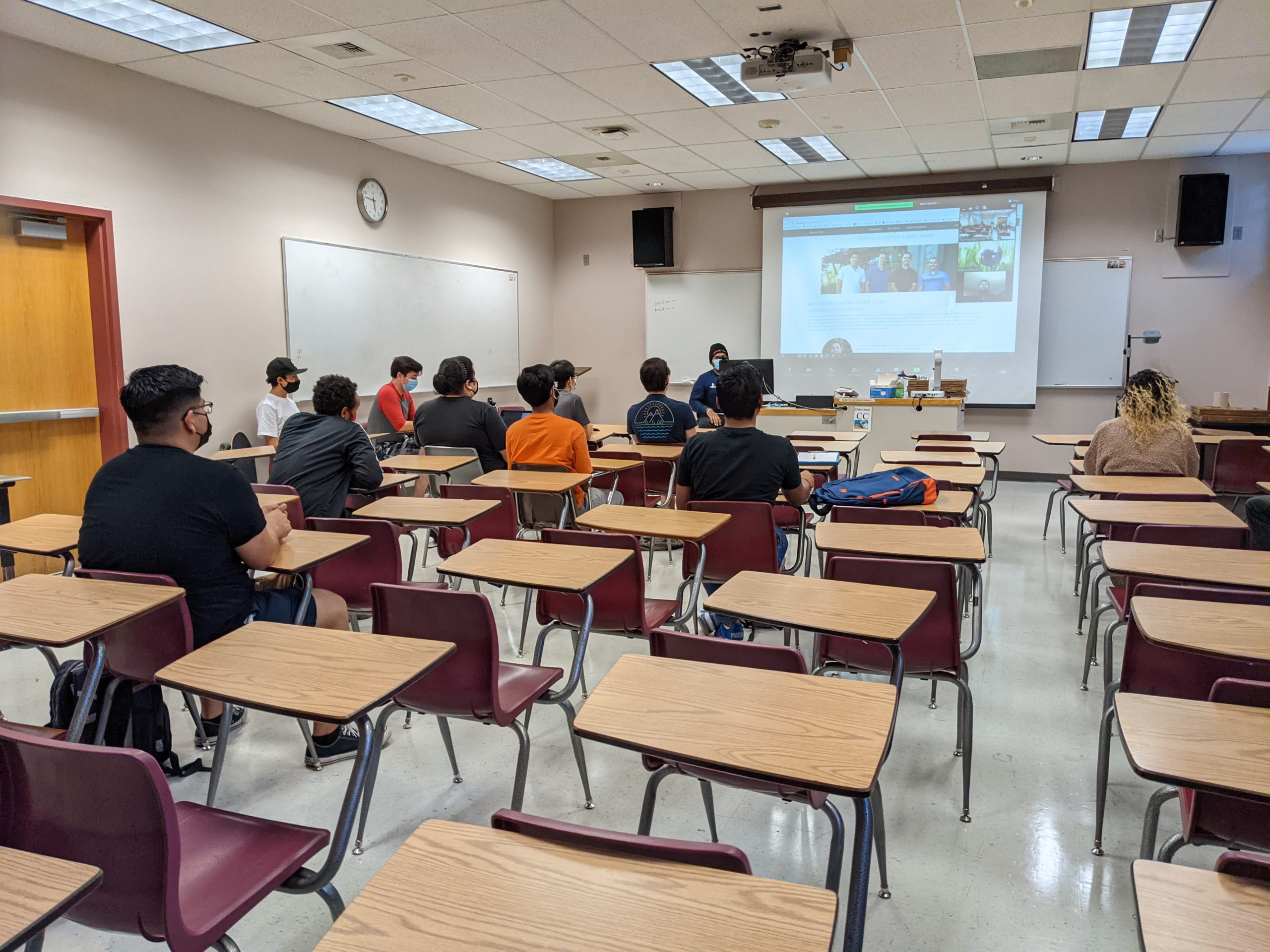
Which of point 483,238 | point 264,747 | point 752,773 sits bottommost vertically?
point 264,747

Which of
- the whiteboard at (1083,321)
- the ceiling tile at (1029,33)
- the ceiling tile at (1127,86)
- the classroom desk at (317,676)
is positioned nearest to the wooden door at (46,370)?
the classroom desk at (317,676)

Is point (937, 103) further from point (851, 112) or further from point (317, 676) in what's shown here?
point (317, 676)

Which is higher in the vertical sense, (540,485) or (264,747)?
(540,485)

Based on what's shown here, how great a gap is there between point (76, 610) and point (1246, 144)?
9436 millimetres

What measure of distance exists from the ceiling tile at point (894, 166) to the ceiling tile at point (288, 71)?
4840mm

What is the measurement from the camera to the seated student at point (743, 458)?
336cm

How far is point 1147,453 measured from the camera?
416cm

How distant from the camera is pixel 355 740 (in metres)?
2.83

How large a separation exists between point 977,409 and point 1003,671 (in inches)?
241

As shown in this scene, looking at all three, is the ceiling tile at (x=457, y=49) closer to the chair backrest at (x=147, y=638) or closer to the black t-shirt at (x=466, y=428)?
the black t-shirt at (x=466, y=428)

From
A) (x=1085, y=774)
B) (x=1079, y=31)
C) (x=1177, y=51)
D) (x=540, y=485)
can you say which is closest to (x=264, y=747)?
(x=540, y=485)

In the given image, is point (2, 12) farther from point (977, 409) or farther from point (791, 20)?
point (977, 409)

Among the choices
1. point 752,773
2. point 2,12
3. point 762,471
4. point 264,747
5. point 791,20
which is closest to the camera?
point 752,773

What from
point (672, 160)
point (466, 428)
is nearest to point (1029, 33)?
point (672, 160)
